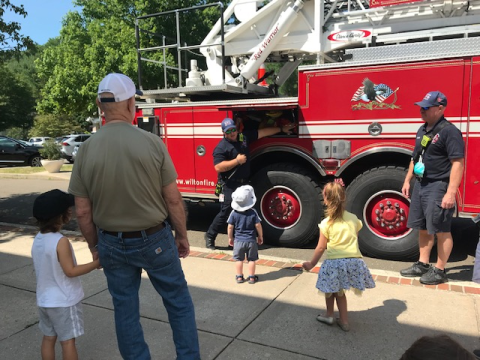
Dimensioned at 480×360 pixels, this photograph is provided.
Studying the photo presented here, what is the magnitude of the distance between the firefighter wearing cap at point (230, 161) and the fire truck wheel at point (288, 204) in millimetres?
379

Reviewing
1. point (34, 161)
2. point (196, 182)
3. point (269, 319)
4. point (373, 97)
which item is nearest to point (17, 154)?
point (34, 161)

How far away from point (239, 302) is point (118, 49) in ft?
58.6

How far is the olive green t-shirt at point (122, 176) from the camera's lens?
7.53 feet

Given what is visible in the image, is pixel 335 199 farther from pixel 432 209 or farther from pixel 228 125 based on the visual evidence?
pixel 228 125

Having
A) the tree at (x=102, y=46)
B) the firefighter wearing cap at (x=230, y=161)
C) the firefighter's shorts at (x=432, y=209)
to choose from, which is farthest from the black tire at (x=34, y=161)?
the firefighter's shorts at (x=432, y=209)

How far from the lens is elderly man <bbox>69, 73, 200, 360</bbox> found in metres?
2.31

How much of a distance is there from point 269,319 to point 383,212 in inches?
87.6

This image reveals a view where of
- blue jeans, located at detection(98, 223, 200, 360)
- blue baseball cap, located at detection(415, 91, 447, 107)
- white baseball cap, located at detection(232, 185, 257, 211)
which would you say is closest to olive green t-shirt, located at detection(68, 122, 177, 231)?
blue jeans, located at detection(98, 223, 200, 360)

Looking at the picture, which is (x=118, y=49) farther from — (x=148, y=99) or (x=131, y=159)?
(x=131, y=159)

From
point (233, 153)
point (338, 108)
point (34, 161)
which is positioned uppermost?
point (338, 108)

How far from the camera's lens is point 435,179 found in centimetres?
412

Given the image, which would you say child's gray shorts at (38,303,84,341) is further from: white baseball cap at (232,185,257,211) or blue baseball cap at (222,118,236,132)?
blue baseball cap at (222,118,236,132)

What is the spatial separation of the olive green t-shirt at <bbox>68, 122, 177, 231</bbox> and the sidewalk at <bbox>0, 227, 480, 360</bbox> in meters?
1.21

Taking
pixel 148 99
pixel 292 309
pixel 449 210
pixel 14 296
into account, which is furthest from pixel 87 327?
pixel 148 99
